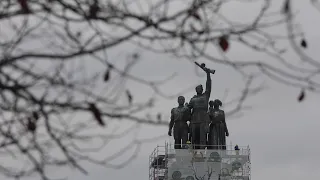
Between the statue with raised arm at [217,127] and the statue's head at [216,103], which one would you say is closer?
the statue with raised arm at [217,127]

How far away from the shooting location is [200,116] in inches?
1460

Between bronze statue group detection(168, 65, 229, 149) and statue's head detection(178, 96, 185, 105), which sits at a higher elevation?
statue's head detection(178, 96, 185, 105)

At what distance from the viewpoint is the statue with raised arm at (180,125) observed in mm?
37031

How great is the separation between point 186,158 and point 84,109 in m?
28.1

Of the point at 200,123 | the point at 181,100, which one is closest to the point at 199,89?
the point at 181,100

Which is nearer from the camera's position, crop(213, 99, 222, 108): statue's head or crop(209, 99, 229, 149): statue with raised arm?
crop(209, 99, 229, 149): statue with raised arm

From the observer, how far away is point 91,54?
7.99 meters

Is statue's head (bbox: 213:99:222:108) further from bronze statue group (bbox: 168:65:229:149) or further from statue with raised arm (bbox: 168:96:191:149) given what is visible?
statue with raised arm (bbox: 168:96:191:149)

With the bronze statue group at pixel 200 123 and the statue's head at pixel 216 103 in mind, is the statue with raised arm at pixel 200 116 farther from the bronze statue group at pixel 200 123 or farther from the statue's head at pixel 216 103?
the statue's head at pixel 216 103

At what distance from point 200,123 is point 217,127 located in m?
0.82

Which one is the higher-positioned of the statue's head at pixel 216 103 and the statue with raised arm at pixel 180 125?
the statue's head at pixel 216 103

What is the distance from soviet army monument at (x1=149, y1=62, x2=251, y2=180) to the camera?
35.9 meters

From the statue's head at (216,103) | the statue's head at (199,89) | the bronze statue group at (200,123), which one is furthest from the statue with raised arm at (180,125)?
the statue's head at (216,103)

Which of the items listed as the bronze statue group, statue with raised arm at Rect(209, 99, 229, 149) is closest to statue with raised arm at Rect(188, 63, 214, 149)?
the bronze statue group
